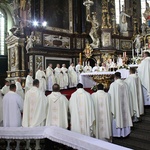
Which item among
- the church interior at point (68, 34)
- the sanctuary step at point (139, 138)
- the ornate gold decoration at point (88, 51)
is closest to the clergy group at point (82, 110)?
the sanctuary step at point (139, 138)

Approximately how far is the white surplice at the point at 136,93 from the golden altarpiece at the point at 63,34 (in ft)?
32.6

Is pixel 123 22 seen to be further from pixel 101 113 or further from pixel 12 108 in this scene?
pixel 12 108

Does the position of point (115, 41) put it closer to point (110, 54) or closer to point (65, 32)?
point (110, 54)

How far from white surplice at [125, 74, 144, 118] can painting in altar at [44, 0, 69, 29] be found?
11.8 metres

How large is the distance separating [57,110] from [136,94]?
2377 millimetres

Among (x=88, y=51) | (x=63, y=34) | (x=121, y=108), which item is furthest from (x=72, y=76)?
(x=121, y=108)

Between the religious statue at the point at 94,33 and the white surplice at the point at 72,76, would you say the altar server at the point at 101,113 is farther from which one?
the religious statue at the point at 94,33

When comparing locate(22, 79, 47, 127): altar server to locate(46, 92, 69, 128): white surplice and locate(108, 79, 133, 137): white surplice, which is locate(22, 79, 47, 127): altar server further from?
locate(108, 79, 133, 137): white surplice

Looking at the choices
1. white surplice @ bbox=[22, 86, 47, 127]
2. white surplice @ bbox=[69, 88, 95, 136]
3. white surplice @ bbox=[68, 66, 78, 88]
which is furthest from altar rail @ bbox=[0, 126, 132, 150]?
white surplice @ bbox=[68, 66, 78, 88]

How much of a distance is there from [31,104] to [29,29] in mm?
10890

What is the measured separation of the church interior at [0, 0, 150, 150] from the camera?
16.4 m

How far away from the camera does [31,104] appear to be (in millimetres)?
6352

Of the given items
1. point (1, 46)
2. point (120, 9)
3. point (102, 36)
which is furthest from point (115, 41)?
point (1, 46)

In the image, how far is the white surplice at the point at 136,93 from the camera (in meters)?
6.75
